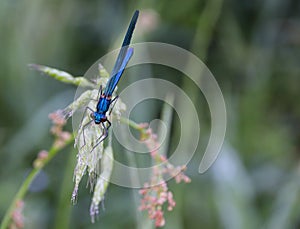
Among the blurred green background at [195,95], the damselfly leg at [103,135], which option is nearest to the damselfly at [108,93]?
the damselfly leg at [103,135]

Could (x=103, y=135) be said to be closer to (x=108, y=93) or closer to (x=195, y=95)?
(x=108, y=93)

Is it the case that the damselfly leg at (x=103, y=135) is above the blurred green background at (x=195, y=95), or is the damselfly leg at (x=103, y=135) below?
below

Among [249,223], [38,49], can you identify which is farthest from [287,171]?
[38,49]

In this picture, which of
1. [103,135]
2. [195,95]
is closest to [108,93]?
[103,135]

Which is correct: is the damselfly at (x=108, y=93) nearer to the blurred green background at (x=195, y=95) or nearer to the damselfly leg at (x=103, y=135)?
the damselfly leg at (x=103, y=135)

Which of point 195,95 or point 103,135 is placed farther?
point 195,95

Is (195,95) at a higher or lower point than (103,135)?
higher

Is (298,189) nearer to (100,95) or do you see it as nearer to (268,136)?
(268,136)

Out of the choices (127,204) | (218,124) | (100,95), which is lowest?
(100,95)

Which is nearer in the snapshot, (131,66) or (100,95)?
(100,95)
